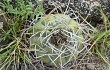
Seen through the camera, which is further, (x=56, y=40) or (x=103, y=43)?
(x=103, y=43)

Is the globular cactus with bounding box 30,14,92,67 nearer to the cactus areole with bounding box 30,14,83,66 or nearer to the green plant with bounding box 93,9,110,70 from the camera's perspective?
the cactus areole with bounding box 30,14,83,66

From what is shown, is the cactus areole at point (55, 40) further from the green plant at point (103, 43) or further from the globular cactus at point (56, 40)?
the green plant at point (103, 43)

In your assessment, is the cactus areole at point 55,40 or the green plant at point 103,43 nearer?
the cactus areole at point 55,40

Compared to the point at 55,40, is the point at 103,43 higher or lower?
lower

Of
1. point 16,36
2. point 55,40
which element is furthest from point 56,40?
point 16,36

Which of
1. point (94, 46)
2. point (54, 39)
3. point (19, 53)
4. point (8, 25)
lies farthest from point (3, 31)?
point (94, 46)

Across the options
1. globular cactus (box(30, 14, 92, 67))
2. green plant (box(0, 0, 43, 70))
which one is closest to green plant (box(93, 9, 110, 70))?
globular cactus (box(30, 14, 92, 67))

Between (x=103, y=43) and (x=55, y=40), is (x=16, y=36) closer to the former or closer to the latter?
(x=55, y=40)

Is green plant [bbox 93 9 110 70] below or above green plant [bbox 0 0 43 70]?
below

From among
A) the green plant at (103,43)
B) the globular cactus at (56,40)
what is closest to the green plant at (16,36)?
the globular cactus at (56,40)

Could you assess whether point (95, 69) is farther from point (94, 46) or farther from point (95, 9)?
point (95, 9)
